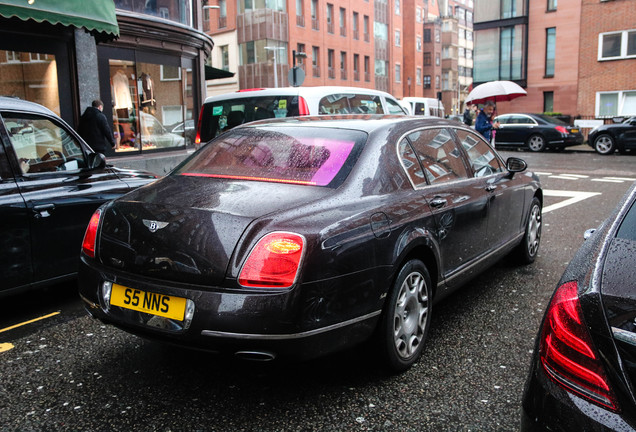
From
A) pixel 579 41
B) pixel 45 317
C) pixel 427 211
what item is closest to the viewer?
pixel 427 211

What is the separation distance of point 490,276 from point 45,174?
159 inches

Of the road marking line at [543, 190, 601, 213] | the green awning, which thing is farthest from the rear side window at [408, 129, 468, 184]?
the green awning

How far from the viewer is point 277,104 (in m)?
8.81

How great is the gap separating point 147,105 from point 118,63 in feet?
4.68

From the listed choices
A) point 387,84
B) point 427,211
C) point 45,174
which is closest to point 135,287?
point 427,211

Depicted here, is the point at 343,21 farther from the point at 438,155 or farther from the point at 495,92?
the point at 438,155

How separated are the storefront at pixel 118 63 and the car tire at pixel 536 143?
13703 millimetres

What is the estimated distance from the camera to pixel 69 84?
12.1m

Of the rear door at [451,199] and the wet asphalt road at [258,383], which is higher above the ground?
the rear door at [451,199]

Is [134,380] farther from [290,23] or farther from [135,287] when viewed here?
[290,23]

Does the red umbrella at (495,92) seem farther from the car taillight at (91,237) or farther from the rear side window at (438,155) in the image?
the car taillight at (91,237)

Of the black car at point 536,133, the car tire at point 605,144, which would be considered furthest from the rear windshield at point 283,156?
the black car at point 536,133

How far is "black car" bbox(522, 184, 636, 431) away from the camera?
5.63ft

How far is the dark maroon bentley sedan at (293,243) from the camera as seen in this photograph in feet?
9.11
